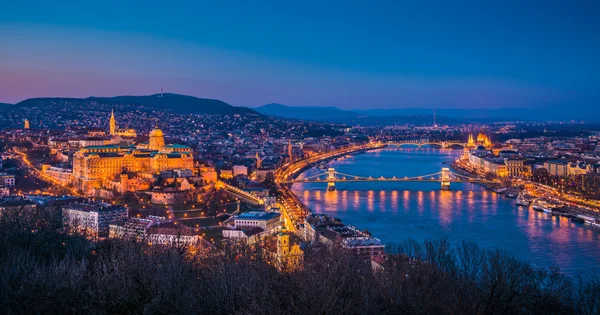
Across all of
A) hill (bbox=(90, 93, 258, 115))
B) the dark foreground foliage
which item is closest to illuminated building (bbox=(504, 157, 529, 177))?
the dark foreground foliage

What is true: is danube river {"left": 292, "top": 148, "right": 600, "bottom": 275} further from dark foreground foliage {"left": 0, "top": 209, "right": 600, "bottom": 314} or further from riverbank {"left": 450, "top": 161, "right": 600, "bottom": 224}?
dark foreground foliage {"left": 0, "top": 209, "right": 600, "bottom": 314}

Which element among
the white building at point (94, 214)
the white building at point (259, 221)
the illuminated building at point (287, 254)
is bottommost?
the white building at point (259, 221)

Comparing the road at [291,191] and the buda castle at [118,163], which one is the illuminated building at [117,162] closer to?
the buda castle at [118,163]

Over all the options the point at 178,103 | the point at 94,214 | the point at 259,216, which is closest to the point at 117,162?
the point at 94,214

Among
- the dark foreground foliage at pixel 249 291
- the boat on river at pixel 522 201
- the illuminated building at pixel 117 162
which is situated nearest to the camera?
the dark foreground foliage at pixel 249 291

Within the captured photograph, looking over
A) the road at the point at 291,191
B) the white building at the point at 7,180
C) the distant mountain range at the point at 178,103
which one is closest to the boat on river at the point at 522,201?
the road at the point at 291,191

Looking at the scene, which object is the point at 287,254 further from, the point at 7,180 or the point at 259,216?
the point at 7,180
